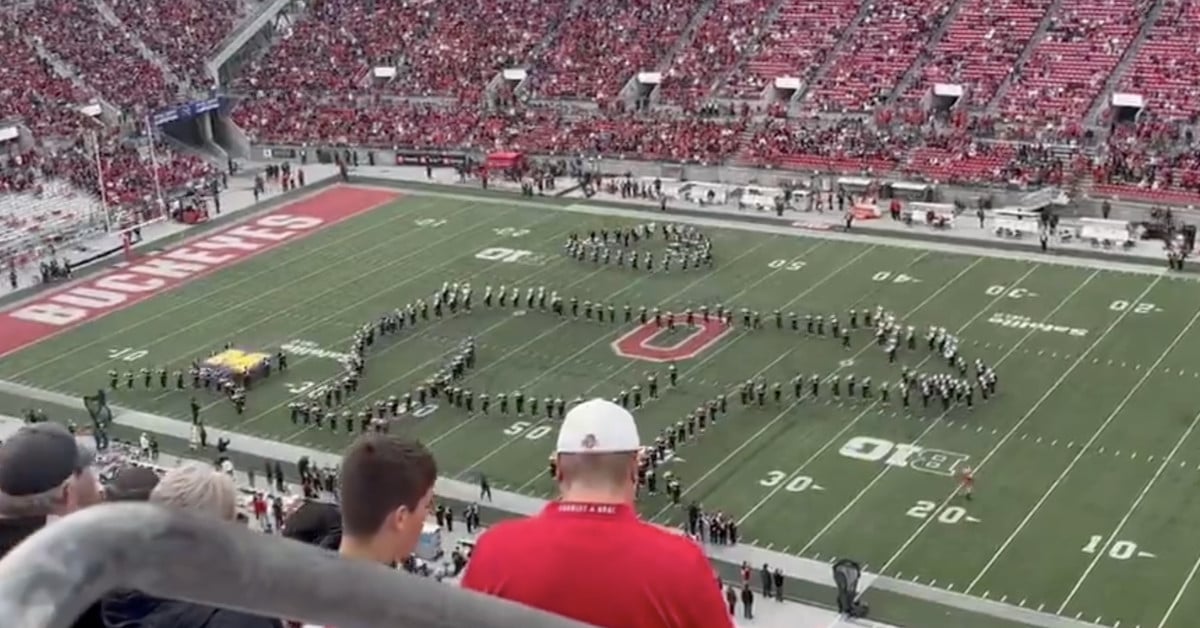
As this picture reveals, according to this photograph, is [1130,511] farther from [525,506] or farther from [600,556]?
[600,556]

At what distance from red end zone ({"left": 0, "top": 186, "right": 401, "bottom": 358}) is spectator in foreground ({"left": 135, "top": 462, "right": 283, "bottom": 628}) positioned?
26.9m

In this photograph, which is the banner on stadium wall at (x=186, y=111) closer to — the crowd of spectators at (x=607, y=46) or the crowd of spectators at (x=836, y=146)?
the crowd of spectators at (x=607, y=46)

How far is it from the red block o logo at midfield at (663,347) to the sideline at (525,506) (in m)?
5.78

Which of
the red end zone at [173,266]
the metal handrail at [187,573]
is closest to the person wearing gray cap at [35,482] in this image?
the metal handrail at [187,573]

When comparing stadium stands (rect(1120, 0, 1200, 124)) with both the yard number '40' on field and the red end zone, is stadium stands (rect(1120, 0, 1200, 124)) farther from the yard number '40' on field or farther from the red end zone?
the yard number '40' on field

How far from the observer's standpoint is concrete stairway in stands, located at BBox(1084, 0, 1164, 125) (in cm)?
3941

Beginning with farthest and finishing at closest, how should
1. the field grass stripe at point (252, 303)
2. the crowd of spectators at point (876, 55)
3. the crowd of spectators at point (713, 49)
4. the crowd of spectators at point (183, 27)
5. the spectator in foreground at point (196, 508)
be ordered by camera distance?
1. the crowd of spectators at point (183, 27)
2. the crowd of spectators at point (713, 49)
3. the crowd of spectators at point (876, 55)
4. the field grass stripe at point (252, 303)
5. the spectator in foreground at point (196, 508)

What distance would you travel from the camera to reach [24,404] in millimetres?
25359

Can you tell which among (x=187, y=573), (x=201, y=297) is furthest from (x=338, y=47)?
(x=187, y=573)

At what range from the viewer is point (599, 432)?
121 inches

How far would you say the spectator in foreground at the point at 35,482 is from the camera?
9.58 ft

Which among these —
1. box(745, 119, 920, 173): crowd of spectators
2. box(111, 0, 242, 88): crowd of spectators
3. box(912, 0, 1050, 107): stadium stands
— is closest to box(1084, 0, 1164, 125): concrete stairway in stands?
box(912, 0, 1050, 107): stadium stands

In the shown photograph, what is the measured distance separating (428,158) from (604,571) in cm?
4119

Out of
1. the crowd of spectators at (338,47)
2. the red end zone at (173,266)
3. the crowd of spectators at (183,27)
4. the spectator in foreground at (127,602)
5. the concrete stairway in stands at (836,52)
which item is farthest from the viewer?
the crowd of spectators at (338,47)
